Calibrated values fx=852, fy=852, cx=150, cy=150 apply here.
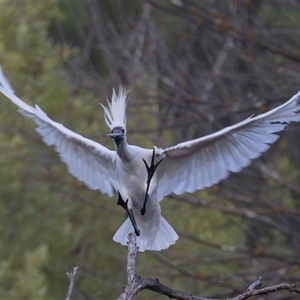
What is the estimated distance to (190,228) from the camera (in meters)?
8.88

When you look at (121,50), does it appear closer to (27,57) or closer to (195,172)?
(27,57)

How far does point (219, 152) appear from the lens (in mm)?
4992

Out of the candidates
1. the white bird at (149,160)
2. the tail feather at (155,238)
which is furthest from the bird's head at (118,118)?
the tail feather at (155,238)

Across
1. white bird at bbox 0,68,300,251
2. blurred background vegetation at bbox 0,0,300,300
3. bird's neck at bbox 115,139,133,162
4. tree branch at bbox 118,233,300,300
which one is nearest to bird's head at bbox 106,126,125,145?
white bird at bbox 0,68,300,251

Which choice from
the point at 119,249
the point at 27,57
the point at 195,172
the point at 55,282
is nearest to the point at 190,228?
the point at 119,249

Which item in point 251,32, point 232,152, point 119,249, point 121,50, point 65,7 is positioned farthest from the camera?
point 65,7

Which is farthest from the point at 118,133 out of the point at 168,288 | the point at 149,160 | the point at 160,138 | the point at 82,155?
the point at 160,138

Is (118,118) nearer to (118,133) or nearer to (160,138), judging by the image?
(118,133)

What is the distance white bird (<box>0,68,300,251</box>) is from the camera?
468 centimetres

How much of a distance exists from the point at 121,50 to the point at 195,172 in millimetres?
3520

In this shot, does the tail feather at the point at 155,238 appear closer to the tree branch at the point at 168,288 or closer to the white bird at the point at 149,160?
the white bird at the point at 149,160

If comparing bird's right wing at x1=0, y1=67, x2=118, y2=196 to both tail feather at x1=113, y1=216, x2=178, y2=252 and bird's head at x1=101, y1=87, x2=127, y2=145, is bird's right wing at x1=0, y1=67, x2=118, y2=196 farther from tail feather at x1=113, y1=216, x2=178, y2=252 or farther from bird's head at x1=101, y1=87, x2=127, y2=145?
tail feather at x1=113, y1=216, x2=178, y2=252

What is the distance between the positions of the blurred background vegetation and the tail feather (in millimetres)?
1243

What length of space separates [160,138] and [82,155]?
2727 millimetres
